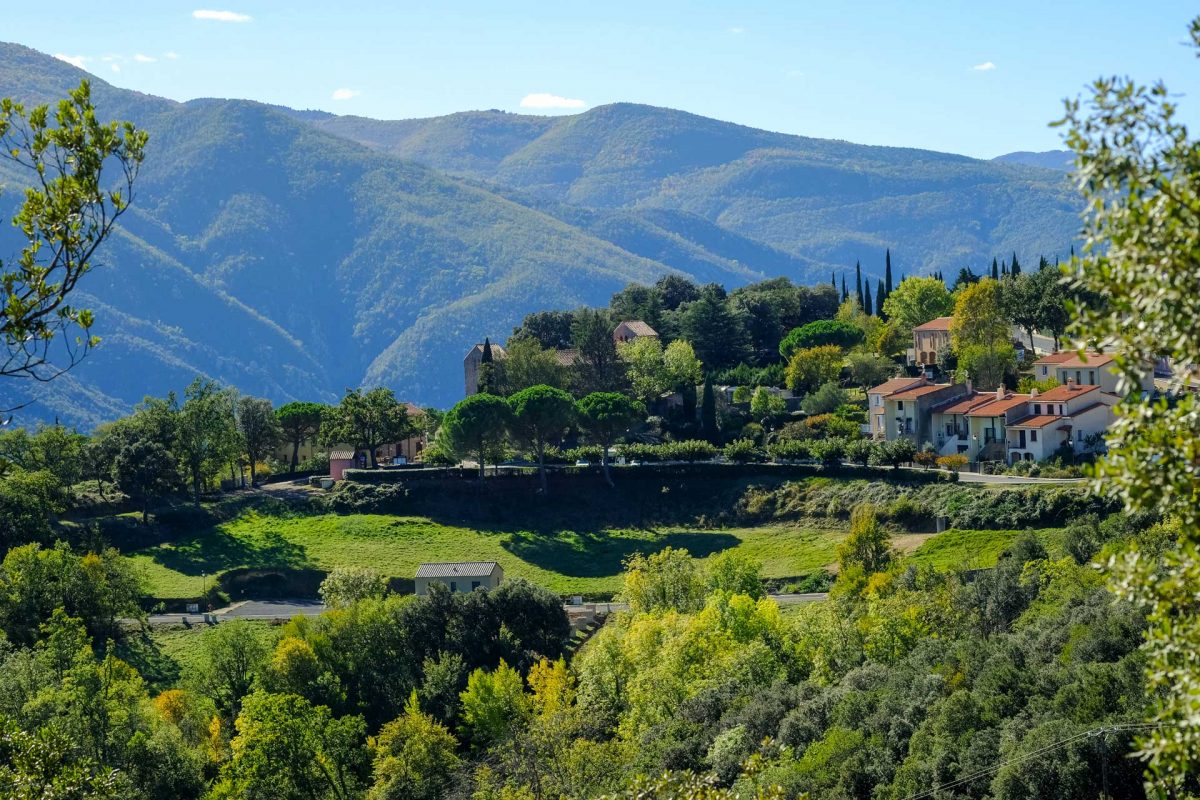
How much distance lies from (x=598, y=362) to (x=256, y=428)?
81.5 ft

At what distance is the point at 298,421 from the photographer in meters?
110

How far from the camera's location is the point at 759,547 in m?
81.6

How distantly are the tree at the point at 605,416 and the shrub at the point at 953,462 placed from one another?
822 inches

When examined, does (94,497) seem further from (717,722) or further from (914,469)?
(717,722)

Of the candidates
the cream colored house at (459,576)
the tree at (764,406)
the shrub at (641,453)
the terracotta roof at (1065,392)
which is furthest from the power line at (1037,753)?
the tree at (764,406)

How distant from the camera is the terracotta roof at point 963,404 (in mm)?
87062

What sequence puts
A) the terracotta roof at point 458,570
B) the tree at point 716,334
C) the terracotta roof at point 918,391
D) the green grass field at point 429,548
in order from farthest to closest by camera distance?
the tree at point 716,334 < the terracotta roof at point 918,391 < the green grass field at point 429,548 < the terracotta roof at point 458,570

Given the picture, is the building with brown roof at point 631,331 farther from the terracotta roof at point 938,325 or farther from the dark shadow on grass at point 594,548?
the dark shadow on grass at point 594,548

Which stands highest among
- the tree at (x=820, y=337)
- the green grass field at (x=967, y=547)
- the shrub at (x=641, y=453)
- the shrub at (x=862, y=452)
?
the tree at (x=820, y=337)

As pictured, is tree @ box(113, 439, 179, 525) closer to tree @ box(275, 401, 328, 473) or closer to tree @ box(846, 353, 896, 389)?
tree @ box(275, 401, 328, 473)

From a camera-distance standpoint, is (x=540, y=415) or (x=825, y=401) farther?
(x=825, y=401)

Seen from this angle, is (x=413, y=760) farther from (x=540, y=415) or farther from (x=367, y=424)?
(x=367, y=424)

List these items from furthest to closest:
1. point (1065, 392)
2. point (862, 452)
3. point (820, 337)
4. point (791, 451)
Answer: point (820, 337), point (791, 451), point (862, 452), point (1065, 392)

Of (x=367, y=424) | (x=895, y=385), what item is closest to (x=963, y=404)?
(x=895, y=385)
